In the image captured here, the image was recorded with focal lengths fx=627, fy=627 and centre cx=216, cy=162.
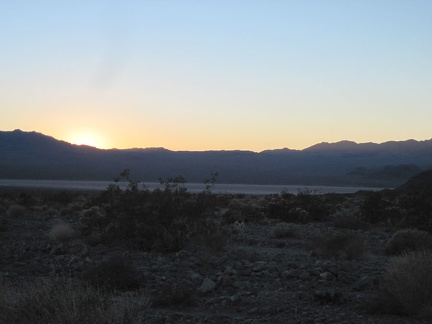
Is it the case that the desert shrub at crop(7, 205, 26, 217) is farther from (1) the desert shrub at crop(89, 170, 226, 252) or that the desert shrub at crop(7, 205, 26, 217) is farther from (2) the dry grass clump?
(2) the dry grass clump

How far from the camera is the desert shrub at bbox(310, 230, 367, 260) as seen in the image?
17.6 m

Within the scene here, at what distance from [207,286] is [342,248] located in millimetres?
6276

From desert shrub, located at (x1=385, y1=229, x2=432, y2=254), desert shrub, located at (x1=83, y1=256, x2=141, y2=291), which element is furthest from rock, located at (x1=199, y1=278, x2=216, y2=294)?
desert shrub, located at (x1=385, y1=229, x2=432, y2=254)

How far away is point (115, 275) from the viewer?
12.8 meters

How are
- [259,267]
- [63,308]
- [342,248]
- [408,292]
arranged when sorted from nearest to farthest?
[63,308] → [408,292] → [259,267] → [342,248]

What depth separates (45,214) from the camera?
129 feet

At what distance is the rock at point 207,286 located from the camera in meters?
12.8

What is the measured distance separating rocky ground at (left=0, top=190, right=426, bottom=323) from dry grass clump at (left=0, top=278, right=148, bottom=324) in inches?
51.8

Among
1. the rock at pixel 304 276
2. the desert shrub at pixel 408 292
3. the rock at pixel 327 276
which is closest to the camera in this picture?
the desert shrub at pixel 408 292

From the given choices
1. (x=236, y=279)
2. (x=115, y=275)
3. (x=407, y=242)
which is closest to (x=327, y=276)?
(x=236, y=279)

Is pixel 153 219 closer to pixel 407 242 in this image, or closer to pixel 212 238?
pixel 212 238

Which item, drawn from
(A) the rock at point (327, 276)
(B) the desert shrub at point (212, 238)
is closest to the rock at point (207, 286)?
(A) the rock at point (327, 276)

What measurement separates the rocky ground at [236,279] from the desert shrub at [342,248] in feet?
0.67

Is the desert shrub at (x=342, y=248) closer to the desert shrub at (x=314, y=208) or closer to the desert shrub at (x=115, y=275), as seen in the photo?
the desert shrub at (x=115, y=275)
